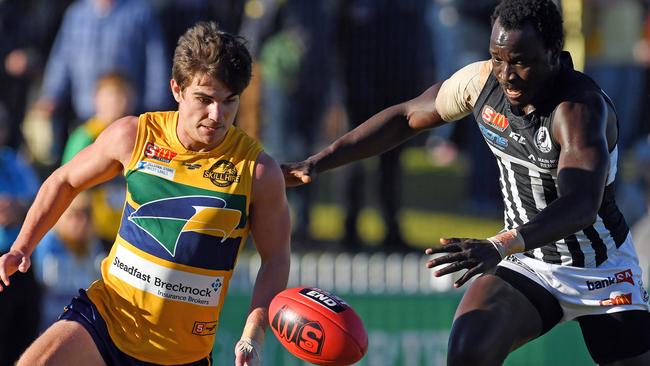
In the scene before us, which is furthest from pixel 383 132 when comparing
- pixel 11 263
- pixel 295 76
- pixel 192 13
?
pixel 295 76

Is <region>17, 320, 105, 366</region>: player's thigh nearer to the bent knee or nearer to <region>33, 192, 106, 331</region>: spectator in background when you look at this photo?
the bent knee

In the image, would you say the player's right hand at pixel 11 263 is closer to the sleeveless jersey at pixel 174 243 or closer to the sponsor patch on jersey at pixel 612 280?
the sleeveless jersey at pixel 174 243

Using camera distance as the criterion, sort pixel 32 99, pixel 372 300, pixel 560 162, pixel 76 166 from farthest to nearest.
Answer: pixel 32 99
pixel 372 300
pixel 76 166
pixel 560 162

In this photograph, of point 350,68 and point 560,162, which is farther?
point 350,68

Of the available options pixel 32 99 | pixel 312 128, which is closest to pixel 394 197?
pixel 312 128

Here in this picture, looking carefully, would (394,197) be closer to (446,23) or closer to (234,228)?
(446,23)

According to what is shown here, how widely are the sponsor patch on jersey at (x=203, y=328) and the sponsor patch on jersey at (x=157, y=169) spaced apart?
0.72 meters

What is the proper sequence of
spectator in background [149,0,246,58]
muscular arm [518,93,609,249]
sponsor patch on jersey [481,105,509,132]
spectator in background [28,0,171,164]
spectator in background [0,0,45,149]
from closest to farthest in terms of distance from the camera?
1. muscular arm [518,93,609,249]
2. sponsor patch on jersey [481,105,509,132]
3. spectator in background [28,0,171,164]
4. spectator in background [0,0,45,149]
5. spectator in background [149,0,246,58]

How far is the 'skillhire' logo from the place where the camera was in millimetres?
6176

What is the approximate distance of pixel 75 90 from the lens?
42.6ft

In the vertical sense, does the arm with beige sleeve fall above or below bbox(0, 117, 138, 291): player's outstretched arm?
above

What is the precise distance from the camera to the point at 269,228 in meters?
6.22

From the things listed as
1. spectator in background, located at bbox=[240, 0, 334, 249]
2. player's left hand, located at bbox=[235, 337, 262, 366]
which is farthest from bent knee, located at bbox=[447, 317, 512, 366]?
spectator in background, located at bbox=[240, 0, 334, 249]

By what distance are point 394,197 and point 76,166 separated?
7.71 metres
